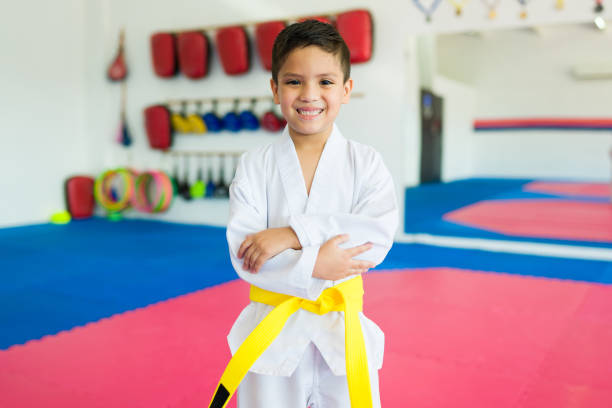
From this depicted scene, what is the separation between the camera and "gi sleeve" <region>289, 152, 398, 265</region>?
1.19 meters

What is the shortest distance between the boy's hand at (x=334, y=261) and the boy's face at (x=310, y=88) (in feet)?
0.91

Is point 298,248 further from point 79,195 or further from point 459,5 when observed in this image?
point 79,195

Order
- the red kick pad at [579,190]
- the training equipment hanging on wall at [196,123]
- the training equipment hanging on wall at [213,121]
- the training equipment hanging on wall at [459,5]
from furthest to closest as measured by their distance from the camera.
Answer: the red kick pad at [579,190] → the training equipment hanging on wall at [196,123] → the training equipment hanging on wall at [213,121] → the training equipment hanging on wall at [459,5]

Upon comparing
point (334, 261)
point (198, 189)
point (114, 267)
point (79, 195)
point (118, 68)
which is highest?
point (118, 68)

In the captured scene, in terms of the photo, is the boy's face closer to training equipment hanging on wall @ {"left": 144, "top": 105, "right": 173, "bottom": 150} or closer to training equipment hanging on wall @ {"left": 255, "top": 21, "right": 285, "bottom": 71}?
training equipment hanging on wall @ {"left": 255, "top": 21, "right": 285, "bottom": 71}

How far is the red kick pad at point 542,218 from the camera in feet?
18.6

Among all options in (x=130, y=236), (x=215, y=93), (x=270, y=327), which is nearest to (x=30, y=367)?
(x=270, y=327)

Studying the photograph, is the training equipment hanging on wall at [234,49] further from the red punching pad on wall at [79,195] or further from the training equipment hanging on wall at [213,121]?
the red punching pad on wall at [79,195]

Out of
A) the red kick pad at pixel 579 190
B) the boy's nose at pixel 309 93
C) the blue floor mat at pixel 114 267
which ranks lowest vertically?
the red kick pad at pixel 579 190

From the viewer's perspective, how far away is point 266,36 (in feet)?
19.1

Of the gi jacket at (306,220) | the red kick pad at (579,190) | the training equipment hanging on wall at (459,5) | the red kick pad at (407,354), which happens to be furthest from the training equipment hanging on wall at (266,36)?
the red kick pad at (579,190)

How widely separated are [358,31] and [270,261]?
4.67m

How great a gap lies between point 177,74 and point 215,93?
1.99ft

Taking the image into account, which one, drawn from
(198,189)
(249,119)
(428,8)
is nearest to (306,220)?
(428,8)
